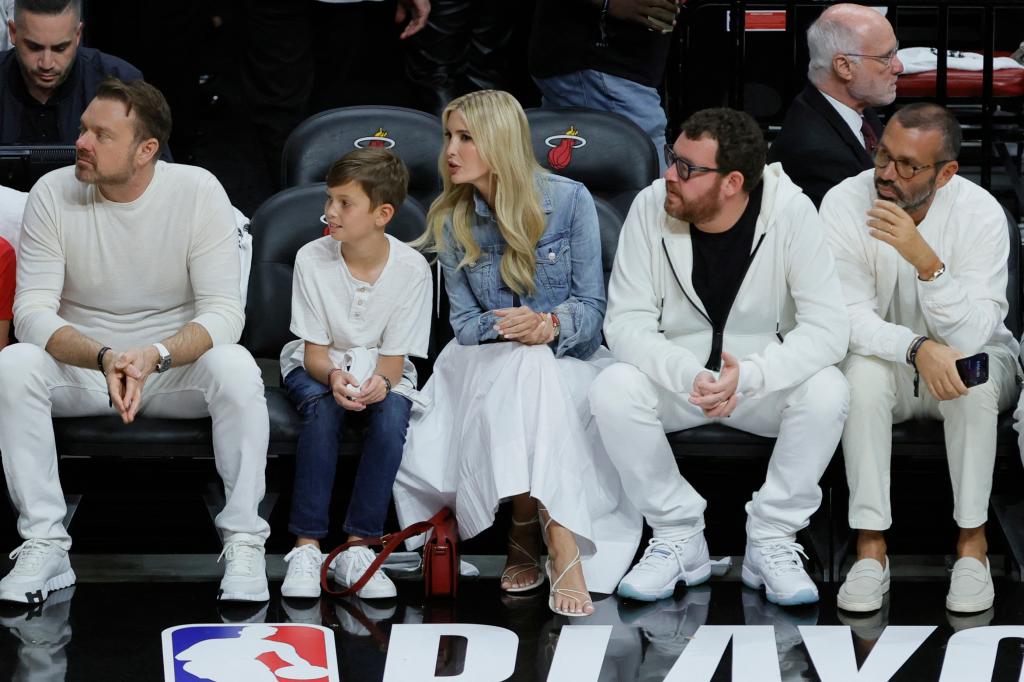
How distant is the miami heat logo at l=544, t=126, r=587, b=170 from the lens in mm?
5090

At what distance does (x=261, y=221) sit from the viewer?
474cm

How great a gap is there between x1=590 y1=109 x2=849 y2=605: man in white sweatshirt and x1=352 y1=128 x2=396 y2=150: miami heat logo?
102 centimetres

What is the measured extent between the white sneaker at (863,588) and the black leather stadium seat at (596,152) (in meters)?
1.45

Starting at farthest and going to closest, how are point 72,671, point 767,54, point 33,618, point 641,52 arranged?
1. point 767,54
2. point 641,52
3. point 33,618
4. point 72,671

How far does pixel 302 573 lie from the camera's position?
416cm

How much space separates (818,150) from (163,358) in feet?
7.08

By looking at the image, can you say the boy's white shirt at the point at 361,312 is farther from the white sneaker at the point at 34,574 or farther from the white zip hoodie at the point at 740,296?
the white sneaker at the point at 34,574

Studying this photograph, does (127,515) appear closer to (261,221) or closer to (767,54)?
(261,221)

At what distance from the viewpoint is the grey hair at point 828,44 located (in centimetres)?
534

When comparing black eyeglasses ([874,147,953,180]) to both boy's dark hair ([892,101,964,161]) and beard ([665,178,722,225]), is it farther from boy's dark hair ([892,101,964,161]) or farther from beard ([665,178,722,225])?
beard ([665,178,722,225])

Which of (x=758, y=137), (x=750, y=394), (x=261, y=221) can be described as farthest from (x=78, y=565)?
(x=758, y=137)

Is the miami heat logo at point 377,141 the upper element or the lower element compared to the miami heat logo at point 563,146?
upper

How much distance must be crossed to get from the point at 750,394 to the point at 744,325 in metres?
0.27

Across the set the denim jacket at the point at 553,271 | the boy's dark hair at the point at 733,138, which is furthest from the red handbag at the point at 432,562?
the boy's dark hair at the point at 733,138
